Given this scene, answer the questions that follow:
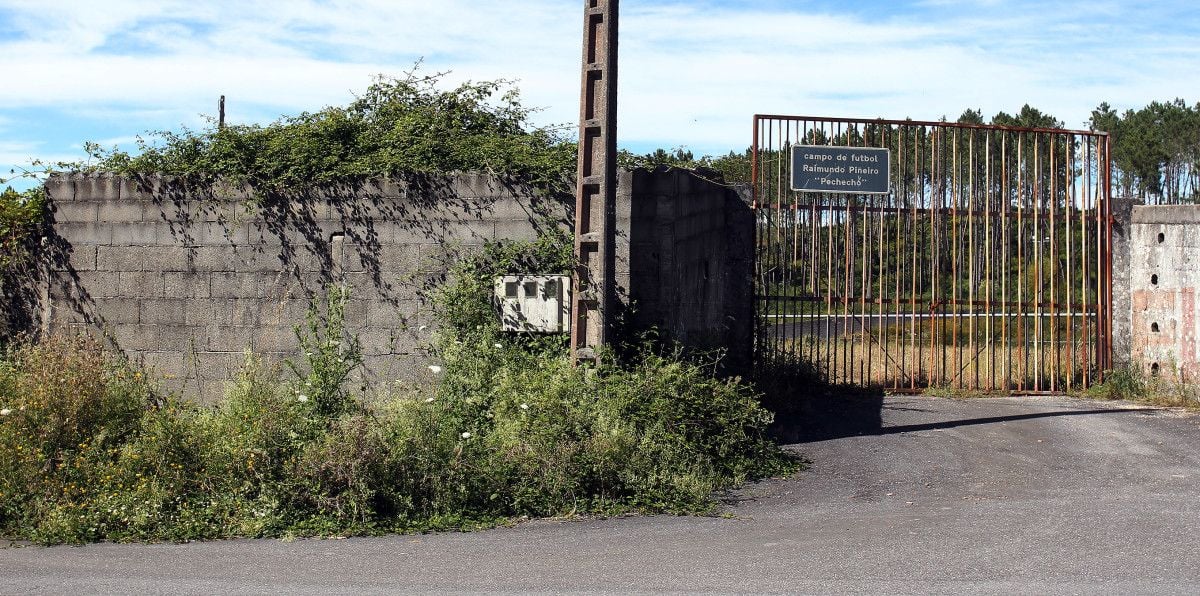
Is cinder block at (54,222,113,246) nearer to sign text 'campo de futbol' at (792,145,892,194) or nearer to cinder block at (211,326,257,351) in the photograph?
cinder block at (211,326,257,351)

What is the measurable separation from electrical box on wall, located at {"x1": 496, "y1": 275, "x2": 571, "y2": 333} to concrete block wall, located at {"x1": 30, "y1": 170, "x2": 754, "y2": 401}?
0.53m

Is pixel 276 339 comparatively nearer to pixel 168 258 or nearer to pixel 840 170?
pixel 168 258

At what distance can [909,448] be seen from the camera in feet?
35.7

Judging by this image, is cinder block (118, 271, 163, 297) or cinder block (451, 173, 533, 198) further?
cinder block (118, 271, 163, 297)

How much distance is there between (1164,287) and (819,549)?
9804 millimetres

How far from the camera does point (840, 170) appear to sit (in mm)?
14312

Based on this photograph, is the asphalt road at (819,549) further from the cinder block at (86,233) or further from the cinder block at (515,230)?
the cinder block at (86,233)

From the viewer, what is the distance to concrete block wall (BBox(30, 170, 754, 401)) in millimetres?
10648

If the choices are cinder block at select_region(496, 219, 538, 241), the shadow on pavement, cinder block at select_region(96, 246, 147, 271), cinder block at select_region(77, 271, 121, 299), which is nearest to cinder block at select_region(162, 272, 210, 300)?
cinder block at select_region(96, 246, 147, 271)

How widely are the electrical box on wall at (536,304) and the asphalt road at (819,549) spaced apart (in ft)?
A: 7.98

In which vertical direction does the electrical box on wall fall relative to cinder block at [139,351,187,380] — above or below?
above

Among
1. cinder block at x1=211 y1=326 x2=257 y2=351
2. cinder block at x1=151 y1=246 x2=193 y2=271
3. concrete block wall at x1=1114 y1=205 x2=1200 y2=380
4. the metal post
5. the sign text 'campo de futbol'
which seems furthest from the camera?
concrete block wall at x1=1114 y1=205 x2=1200 y2=380

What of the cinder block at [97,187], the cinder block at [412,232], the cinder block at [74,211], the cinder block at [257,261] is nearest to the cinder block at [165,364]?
A: the cinder block at [257,261]

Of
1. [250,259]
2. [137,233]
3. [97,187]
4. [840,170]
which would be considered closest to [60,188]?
[97,187]
